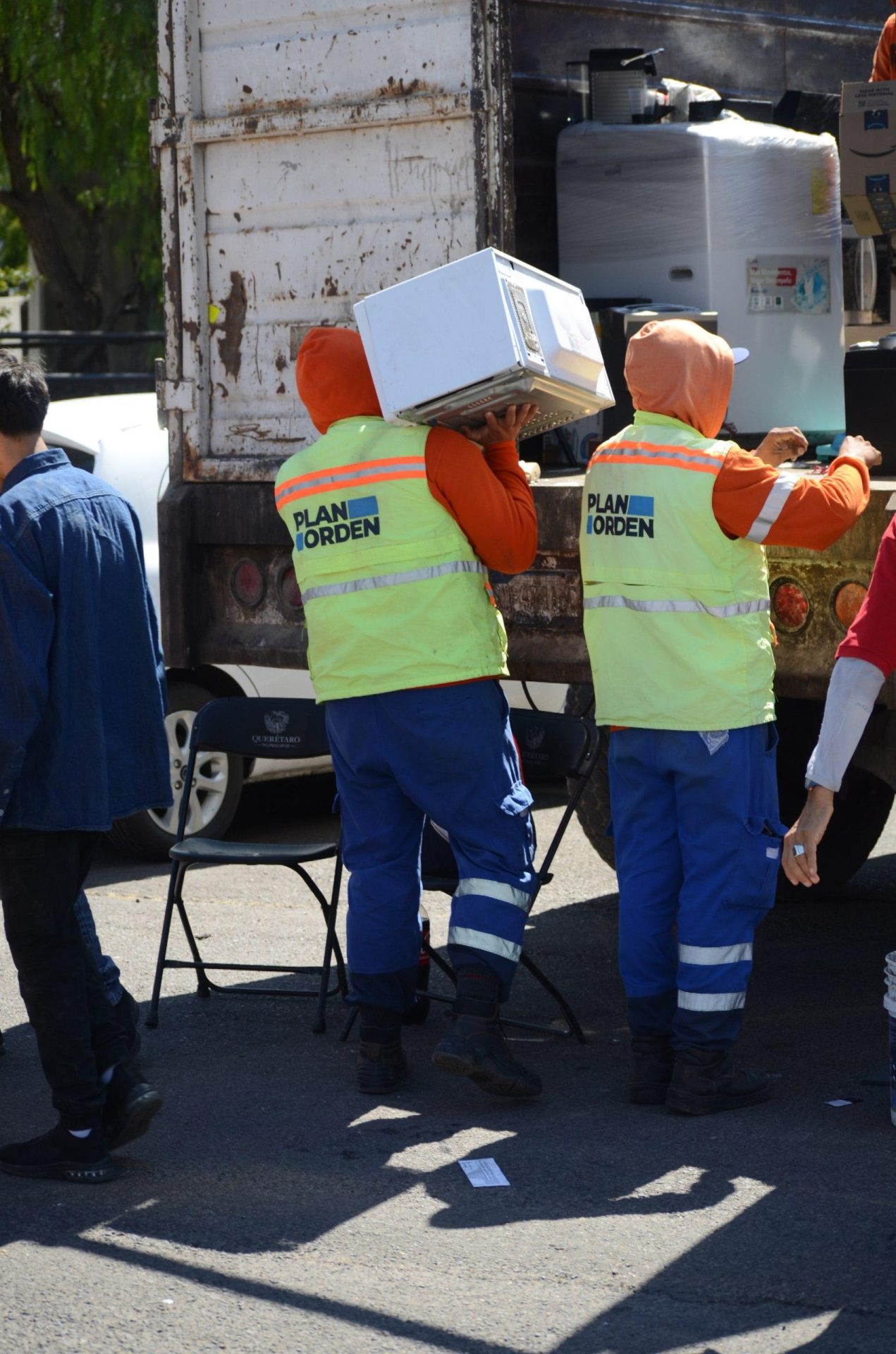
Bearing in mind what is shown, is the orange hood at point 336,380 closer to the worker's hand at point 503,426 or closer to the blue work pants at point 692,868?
the worker's hand at point 503,426

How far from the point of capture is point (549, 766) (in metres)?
5.27

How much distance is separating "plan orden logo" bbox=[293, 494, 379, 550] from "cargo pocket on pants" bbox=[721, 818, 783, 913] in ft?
3.67

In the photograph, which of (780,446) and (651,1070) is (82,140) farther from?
(651,1070)

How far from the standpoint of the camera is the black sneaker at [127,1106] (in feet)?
13.6

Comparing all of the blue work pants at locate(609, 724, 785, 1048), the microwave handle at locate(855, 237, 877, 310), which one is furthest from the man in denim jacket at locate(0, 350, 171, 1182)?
the microwave handle at locate(855, 237, 877, 310)

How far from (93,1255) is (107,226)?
1551cm

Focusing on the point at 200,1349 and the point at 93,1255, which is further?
the point at 93,1255

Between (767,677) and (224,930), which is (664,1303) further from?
(224,930)

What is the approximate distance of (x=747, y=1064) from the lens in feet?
15.8

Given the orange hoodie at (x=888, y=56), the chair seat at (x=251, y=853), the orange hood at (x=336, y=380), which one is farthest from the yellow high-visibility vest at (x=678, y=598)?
the orange hoodie at (x=888, y=56)

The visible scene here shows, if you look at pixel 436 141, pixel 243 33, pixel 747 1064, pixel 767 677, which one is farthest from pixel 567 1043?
pixel 243 33

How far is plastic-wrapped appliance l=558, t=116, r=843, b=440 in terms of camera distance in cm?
552

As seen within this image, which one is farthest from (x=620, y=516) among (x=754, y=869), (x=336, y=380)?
(x=754, y=869)

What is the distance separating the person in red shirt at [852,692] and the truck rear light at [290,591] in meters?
2.25
